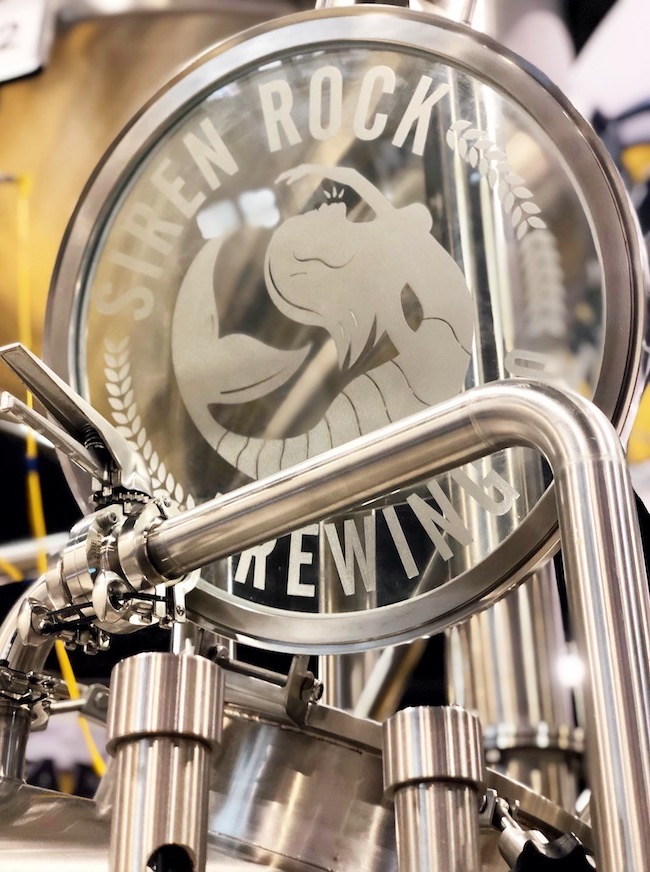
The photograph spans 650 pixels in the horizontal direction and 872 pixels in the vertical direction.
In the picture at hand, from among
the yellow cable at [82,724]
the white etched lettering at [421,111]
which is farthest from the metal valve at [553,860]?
the yellow cable at [82,724]

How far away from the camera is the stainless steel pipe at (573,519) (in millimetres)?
406

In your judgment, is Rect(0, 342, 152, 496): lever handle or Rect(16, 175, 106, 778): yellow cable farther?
Rect(16, 175, 106, 778): yellow cable

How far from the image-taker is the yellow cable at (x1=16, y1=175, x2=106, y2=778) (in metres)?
1.31

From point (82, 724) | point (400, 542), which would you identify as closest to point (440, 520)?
point (400, 542)

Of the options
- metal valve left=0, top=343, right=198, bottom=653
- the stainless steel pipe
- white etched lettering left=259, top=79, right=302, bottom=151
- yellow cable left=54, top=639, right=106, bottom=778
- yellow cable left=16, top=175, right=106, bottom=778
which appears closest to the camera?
the stainless steel pipe

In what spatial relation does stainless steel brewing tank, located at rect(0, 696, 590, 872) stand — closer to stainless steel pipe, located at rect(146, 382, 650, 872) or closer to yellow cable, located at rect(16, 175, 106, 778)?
stainless steel pipe, located at rect(146, 382, 650, 872)

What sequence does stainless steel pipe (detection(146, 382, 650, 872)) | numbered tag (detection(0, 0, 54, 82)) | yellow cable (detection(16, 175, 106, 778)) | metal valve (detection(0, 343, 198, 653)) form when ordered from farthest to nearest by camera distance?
numbered tag (detection(0, 0, 54, 82)) → yellow cable (detection(16, 175, 106, 778)) → metal valve (detection(0, 343, 198, 653)) → stainless steel pipe (detection(146, 382, 650, 872))

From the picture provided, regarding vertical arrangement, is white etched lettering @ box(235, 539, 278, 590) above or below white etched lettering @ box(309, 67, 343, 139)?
below

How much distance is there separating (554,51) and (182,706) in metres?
1.09

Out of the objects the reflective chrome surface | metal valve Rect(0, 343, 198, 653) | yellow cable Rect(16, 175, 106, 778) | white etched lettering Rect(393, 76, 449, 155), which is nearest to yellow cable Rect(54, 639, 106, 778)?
yellow cable Rect(16, 175, 106, 778)

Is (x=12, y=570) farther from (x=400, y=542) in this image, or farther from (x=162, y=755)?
(x=162, y=755)

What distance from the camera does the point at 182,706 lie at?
0.49 meters

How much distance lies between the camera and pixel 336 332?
0.73m

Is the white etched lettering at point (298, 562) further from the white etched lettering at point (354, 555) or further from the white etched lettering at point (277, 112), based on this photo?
the white etched lettering at point (277, 112)
